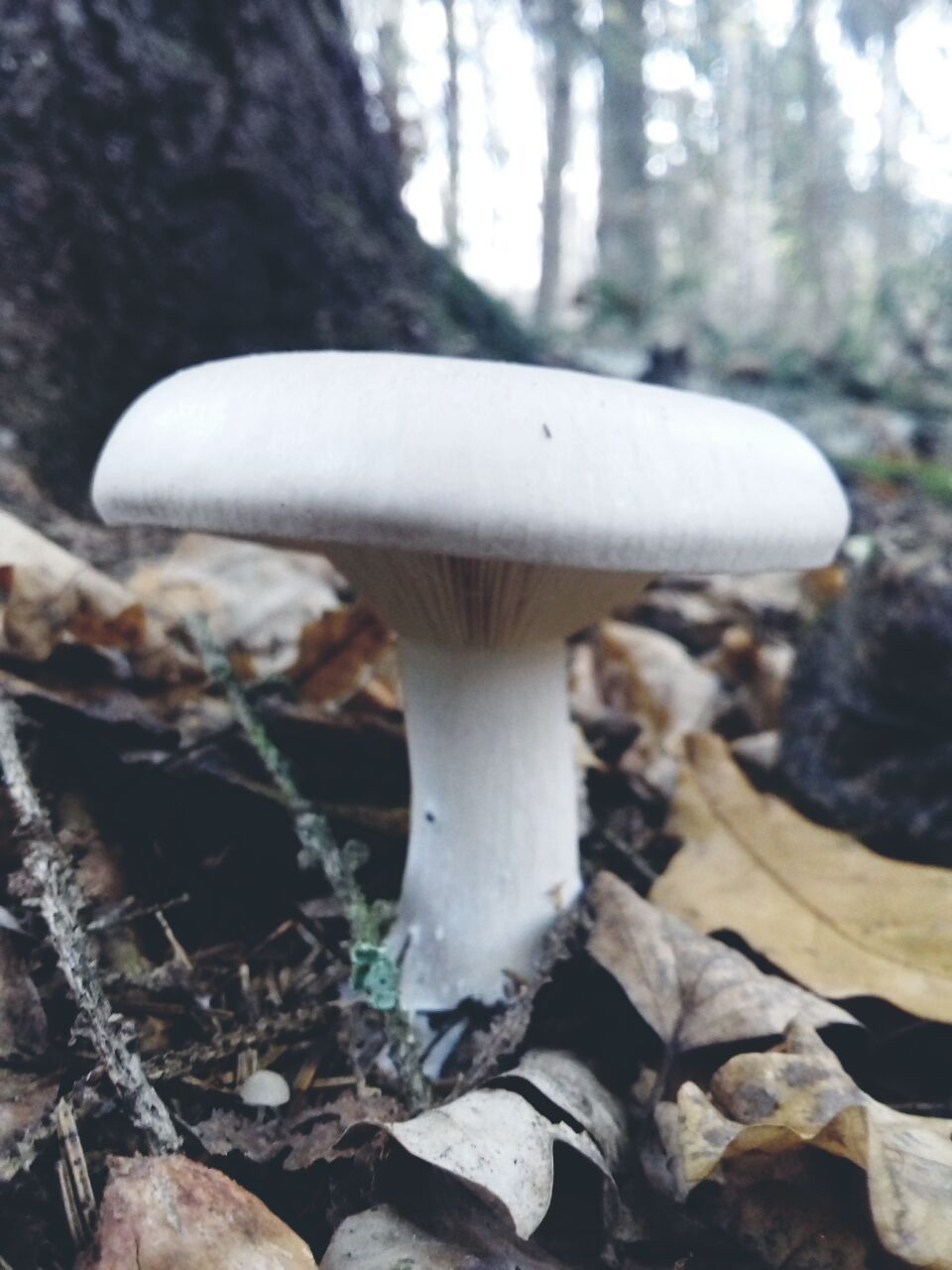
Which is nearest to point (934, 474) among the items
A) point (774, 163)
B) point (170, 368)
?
point (170, 368)

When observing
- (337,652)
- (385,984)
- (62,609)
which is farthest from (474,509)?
(337,652)

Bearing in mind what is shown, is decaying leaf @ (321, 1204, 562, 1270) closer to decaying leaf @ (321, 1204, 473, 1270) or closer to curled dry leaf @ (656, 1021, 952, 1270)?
decaying leaf @ (321, 1204, 473, 1270)

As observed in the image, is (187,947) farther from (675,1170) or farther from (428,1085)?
(675,1170)

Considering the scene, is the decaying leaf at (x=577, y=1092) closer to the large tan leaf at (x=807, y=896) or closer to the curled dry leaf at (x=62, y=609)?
the large tan leaf at (x=807, y=896)

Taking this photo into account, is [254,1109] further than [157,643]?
No

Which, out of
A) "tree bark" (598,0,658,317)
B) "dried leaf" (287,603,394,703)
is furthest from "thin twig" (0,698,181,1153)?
"tree bark" (598,0,658,317)

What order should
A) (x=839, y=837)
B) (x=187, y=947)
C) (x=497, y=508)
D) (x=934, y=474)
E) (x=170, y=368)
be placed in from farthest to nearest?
(x=934, y=474)
(x=170, y=368)
(x=839, y=837)
(x=187, y=947)
(x=497, y=508)
